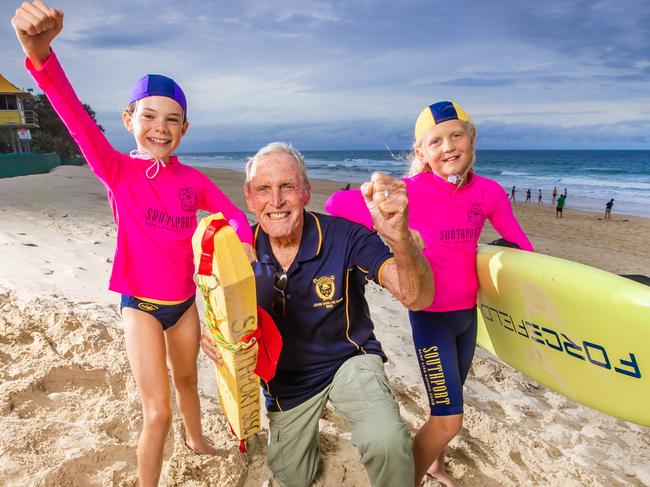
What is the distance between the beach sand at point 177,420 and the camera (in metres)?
2.52

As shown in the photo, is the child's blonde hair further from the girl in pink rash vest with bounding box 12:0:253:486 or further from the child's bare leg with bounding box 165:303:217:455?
the child's bare leg with bounding box 165:303:217:455

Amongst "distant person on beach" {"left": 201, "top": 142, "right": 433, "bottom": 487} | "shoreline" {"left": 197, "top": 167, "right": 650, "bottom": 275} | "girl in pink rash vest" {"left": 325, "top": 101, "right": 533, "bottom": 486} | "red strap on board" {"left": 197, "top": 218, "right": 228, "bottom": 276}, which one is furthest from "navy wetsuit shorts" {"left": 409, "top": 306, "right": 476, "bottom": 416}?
"shoreline" {"left": 197, "top": 167, "right": 650, "bottom": 275}

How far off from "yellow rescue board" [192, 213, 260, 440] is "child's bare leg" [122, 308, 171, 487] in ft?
0.91

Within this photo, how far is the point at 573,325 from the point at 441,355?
0.88m

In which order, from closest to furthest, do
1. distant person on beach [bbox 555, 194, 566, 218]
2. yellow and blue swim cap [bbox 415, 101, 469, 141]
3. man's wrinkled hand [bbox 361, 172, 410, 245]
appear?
man's wrinkled hand [bbox 361, 172, 410, 245] → yellow and blue swim cap [bbox 415, 101, 469, 141] → distant person on beach [bbox 555, 194, 566, 218]

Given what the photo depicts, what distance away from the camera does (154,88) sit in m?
2.31

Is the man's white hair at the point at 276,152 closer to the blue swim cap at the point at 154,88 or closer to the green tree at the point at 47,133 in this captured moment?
the blue swim cap at the point at 154,88

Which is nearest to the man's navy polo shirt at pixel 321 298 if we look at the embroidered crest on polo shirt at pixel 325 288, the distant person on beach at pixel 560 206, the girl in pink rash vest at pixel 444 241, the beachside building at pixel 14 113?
the embroidered crest on polo shirt at pixel 325 288

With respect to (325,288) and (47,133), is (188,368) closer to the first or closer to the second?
(325,288)

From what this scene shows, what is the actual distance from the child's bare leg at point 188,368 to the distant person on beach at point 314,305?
154 mm

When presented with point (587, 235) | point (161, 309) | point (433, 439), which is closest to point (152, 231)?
point (161, 309)

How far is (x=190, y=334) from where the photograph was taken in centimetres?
241

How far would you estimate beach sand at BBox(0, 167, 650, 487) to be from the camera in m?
2.52

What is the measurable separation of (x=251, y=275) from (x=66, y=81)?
1.15 m
